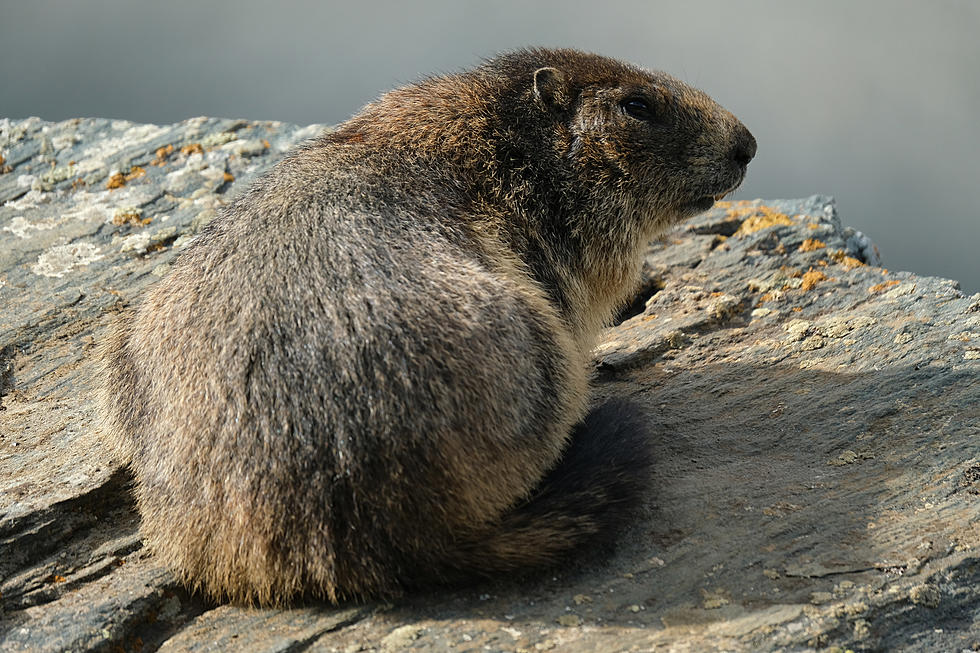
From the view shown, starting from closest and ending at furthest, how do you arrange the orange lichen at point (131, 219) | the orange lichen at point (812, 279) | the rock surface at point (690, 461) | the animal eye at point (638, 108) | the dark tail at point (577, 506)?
the rock surface at point (690, 461) → the dark tail at point (577, 506) → the animal eye at point (638, 108) → the orange lichen at point (812, 279) → the orange lichen at point (131, 219)

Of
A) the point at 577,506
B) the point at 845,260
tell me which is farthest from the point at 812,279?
the point at 577,506

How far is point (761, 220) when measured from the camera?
28.6ft

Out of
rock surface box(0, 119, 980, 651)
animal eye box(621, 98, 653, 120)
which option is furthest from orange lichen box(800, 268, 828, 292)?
animal eye box(621, 98, 653, 120)

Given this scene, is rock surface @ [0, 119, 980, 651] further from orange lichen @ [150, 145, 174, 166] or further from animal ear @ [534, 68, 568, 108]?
animal ear @ [534, 68, 568, 108]

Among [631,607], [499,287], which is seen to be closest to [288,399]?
[499,287]

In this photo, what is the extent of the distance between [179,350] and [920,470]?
4.01 meters

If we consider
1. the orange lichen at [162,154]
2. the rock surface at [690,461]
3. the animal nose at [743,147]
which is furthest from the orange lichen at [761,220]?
the orange lichen at [162,154]

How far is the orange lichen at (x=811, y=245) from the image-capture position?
816 cm

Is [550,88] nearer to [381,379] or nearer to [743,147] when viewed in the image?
[743,147]

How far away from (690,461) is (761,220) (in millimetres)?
3473

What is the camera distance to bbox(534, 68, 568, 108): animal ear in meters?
6.62

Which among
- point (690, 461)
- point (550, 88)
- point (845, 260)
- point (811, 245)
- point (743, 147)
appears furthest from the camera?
point (811, 245)

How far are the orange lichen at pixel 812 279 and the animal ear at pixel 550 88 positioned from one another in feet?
8.06

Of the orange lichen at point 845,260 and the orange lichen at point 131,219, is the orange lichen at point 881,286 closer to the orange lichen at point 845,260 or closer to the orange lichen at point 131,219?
the orange lichen at point 845,260
